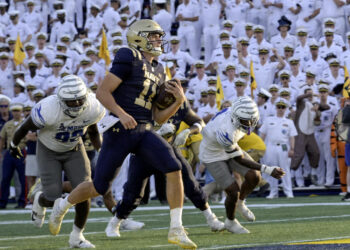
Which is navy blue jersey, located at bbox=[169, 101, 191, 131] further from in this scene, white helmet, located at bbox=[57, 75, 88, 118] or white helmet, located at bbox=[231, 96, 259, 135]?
white helmet, located at bbox=[57, 75, 88, 118]

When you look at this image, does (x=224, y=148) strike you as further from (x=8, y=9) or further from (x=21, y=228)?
(x=8, y=9)

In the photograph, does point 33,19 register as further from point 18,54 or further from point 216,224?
point 216,224

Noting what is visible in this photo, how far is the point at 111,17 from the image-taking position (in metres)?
19.0

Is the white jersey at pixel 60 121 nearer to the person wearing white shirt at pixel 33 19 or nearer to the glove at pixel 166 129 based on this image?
the glove at pixel 166 129

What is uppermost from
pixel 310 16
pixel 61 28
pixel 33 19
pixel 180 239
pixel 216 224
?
pixel 310 16

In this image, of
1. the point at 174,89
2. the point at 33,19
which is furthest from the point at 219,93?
the point at 174,89

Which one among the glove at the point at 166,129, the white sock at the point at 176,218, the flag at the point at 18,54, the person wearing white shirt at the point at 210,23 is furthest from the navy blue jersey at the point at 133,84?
the person wearing white shirt at the point at 210,23

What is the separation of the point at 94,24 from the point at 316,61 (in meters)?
5.53

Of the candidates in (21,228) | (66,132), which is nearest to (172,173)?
(66,132)

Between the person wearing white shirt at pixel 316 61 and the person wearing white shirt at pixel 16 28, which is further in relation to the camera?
the person wearing white shirt at pixel 16 28

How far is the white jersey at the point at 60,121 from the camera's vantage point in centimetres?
767

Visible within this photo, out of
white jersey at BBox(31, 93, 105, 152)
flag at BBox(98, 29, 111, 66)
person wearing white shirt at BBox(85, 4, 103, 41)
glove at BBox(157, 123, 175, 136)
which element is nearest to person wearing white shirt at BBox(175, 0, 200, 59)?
person wearing white shirt at BBox(85, 4, 103, 41)

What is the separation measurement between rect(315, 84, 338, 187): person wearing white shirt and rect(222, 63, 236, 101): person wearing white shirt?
160cm

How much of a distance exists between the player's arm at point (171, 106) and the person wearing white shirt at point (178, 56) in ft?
31.1
